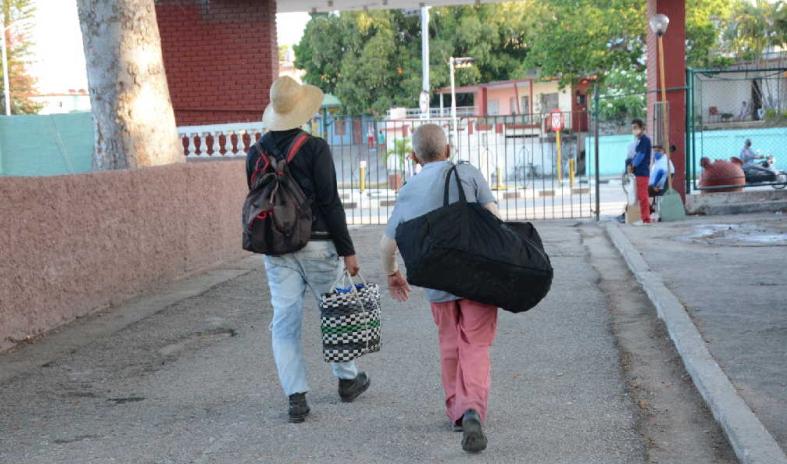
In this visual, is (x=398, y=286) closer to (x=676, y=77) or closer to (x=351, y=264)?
(x=351, y=264)

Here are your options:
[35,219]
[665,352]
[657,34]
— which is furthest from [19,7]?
[665,352]

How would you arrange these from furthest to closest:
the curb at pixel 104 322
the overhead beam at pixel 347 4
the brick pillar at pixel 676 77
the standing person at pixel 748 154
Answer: the standing person at pixel 748 154 → the overhead beam at pixel 347 4 → the brick pillar at pixel 676 77 → the curb at pixel 104 322

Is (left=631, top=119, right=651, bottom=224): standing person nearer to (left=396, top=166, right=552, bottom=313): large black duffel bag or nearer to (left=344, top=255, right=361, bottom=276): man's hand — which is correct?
(left=344, top=255, right=361, bottom=276): man's hand

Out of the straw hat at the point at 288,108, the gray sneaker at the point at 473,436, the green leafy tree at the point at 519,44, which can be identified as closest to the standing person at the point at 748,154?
A: the green leafy tree at the point at 519,44

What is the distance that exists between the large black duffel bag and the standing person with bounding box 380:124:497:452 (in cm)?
17

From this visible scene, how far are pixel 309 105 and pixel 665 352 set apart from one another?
337cm

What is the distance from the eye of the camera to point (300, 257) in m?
6.11

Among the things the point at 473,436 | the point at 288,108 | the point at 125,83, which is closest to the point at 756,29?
the point at 125,83

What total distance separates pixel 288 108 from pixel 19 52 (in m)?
44.7

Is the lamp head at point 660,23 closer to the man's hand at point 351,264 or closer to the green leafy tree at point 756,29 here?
the man's hand at point 351,264

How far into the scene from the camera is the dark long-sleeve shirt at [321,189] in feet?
20.0

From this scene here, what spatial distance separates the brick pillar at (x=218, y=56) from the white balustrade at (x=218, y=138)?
1.21 metres

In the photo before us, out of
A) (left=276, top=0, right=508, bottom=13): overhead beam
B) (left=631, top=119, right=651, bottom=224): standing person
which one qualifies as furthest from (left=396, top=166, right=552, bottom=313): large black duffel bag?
(left=276, top=0, right=508, bottom=13): overhead beam

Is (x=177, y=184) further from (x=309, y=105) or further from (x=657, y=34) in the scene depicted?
(x=657, y=34)
